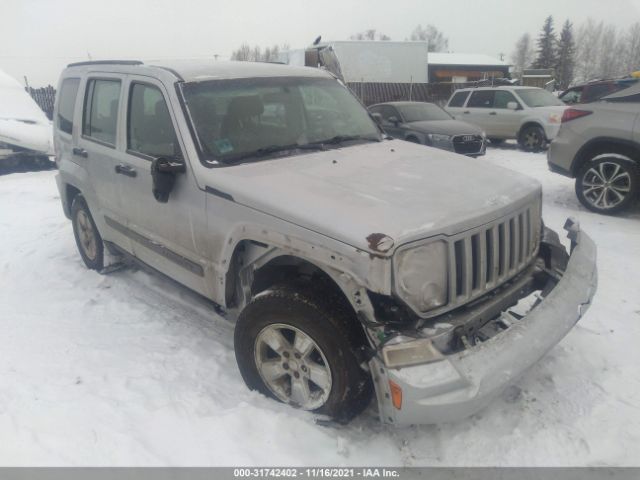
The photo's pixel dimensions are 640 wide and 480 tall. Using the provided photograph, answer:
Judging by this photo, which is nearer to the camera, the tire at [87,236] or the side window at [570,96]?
the tire at [87,236]

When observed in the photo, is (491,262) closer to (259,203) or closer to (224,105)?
(259,203)

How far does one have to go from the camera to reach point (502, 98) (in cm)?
1273

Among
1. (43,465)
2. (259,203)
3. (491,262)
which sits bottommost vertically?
(43,465)

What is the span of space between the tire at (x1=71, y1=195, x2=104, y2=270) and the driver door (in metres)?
1.00

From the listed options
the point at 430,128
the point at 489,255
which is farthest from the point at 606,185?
the point at 489,255

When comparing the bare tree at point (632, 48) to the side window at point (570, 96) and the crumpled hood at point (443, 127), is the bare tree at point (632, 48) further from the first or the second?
the crumpled hood at point (443, 127)

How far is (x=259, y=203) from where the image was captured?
2654 millimetres

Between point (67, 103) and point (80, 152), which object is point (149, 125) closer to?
point (80, 152)

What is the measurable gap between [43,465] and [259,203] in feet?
5.61

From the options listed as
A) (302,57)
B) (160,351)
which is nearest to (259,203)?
(160,351)

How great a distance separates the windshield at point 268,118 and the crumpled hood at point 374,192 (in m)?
0.19

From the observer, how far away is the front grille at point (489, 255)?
242 centimetres

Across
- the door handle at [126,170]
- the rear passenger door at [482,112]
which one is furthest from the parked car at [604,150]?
the rear passenger door at [482,112]

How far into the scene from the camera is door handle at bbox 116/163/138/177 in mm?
3588
